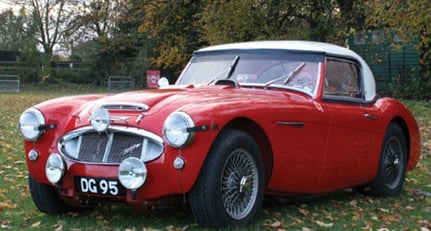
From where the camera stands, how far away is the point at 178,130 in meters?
4.36

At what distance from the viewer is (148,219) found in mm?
5129

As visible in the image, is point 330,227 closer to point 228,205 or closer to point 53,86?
point 228,205

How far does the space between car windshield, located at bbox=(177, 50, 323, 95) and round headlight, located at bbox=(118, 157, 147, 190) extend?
1.76 m

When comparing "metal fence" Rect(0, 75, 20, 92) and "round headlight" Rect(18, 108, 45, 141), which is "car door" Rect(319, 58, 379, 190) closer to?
"round headlight" Rect(18, 108, 45, 141)

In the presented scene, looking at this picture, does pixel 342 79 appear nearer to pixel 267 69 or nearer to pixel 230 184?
pixel 267 69

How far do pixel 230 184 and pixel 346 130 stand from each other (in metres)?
1.65

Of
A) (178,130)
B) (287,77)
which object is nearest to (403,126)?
(287,77)

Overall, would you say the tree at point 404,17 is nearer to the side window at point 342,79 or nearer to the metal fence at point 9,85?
the side window at point 342,79

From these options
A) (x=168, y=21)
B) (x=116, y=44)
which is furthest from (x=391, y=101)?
(x=116, y=44)

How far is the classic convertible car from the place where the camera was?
14.6 feet

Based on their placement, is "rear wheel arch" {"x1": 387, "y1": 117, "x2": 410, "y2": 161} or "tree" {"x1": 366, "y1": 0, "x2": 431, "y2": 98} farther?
"tree" {"x1": 366, "y1": 0, "x2": 431, "y2": 98}

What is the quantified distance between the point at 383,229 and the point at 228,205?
51.8 inches

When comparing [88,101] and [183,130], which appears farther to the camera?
[88,101]

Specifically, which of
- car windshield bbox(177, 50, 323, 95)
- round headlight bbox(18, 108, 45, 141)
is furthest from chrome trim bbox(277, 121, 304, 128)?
round headlight bbox(18, 108, 45, 141)
